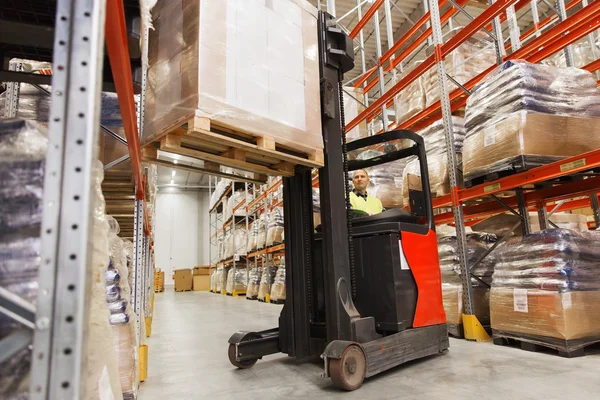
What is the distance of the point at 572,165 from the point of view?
10.6ft

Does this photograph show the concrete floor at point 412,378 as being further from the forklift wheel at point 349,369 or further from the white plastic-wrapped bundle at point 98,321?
the white plastic-wrapped bundle at point 98,321

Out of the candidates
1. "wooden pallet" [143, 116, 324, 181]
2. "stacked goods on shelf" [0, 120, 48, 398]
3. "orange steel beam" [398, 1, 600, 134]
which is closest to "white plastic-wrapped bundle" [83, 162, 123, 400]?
"stacked goods on shelf" [0, 120, 48, 398]

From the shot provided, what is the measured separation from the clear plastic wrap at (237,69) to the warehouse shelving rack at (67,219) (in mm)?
1110

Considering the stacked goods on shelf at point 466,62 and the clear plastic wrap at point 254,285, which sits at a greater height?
the stacked goods on shelf at point 466,62

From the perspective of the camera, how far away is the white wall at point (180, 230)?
23828 millimetres

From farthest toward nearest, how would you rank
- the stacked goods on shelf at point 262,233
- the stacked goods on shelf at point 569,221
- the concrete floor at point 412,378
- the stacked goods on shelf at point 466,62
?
the stacked goods on shelf at point 262,233
the stacked goods on shelf at point 569,221
the stacked goods on shelf at point 466,62
the concrete floor at point 412,378

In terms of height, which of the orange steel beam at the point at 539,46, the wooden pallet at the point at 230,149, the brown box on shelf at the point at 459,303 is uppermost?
the orange steel beam at the point at 539,46

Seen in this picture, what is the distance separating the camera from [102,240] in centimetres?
132

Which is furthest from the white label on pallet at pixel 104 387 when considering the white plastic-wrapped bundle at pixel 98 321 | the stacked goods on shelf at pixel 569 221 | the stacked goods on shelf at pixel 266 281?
the stacked goods on shelf at pixel 266 281

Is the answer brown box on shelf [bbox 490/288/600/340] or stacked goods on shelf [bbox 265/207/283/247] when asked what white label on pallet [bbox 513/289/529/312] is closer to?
brown box on shelf [bbox 490/288/600/340]

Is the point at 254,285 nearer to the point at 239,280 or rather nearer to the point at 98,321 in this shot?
the point at 239,280

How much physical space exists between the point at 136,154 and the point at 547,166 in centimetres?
318

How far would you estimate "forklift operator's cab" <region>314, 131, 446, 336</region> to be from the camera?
3133 mm

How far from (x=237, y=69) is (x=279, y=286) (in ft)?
24.6
